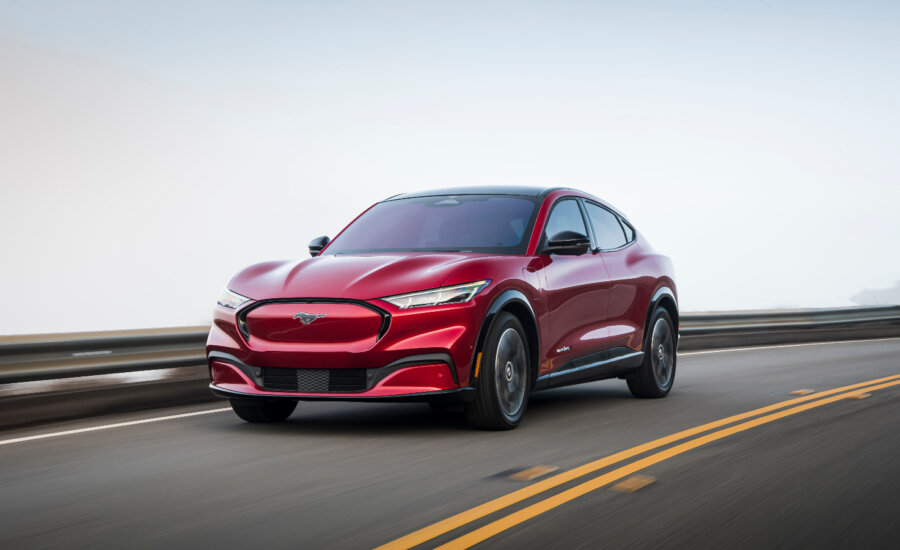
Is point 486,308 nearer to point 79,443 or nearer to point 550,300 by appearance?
point 550,300

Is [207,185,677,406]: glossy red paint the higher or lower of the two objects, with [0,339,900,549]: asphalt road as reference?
→ higher

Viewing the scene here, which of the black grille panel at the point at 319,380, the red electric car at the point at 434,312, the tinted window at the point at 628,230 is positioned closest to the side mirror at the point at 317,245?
Result: the red electric car at the point at 434,312

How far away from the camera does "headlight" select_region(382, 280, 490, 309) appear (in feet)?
22.8

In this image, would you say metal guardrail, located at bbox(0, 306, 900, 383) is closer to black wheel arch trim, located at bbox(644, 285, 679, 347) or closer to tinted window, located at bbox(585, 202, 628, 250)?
tinted window, located at bbox(585, 202, 628, 250)

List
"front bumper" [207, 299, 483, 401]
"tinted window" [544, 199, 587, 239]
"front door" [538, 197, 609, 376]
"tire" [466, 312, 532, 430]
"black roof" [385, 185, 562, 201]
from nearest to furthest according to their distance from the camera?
"front bumper" [207, 299, 483, 401] < "tire" [466, 312, 532, 430] < "front door" [538, 197, 609, 376] < "tinted window" [544, 199, 587, 239] < "black roof" [385, 185, 562, 201]

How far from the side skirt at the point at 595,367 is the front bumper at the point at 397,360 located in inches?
41.2

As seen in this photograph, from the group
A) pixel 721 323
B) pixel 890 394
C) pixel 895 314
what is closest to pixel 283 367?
pixel 890 394

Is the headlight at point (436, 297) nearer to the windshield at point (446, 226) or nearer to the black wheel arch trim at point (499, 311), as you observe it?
the black wheel arch trim at point (499, 311)

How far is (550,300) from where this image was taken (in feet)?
26.2

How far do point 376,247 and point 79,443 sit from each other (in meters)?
2.51

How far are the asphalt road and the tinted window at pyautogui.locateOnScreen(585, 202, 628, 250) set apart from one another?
1380 millimetres

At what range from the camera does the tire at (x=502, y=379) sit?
7.16 meters

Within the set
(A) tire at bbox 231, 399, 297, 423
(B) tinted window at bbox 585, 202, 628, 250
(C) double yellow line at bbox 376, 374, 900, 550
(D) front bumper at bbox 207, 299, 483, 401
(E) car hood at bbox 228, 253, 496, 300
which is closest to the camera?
(C) double yellow line at bbox 376, 374, 900, 550

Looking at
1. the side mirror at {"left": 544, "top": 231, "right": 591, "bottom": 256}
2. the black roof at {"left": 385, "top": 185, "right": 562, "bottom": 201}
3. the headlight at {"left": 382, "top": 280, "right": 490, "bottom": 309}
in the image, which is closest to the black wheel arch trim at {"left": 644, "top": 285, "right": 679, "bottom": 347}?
the black roof at {"left": 385, "top": 185, "right": 562, "bottom": 201}
